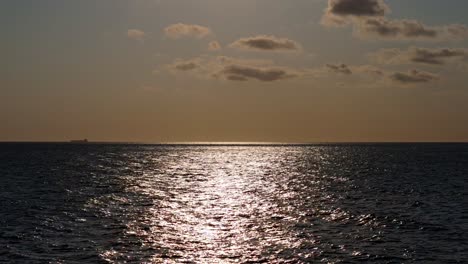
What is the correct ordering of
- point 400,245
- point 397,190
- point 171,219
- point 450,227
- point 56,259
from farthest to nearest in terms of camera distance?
point 397,190, point 171,219, point 450,227, point 400,245, point 56,259

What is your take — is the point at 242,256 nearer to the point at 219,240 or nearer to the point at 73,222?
the point at 219,240

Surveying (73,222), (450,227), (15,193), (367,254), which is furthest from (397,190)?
(15,193)

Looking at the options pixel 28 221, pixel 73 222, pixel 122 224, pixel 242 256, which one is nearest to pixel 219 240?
pixel 242 256

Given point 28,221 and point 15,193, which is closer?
point 28,221

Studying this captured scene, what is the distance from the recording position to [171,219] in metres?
51.3

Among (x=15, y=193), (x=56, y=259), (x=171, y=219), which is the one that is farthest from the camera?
(x=15, y=193)

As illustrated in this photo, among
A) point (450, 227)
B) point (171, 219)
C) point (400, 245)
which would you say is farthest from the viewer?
point (171, 219)

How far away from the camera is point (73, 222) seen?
160 ft

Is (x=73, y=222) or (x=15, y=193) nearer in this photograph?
(x=73, y=222)

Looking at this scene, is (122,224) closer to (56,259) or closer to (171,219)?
(171,219)

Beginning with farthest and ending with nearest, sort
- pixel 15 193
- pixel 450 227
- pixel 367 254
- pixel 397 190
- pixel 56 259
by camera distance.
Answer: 1. pixel 397 190
2. pixel 15 193
3. pixel 450 227
4. pixel 367 254
5. pixel 56 259

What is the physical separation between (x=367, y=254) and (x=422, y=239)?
7500 mm

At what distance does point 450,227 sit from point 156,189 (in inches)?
1929

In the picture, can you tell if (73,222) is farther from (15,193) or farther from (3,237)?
(15,193)
